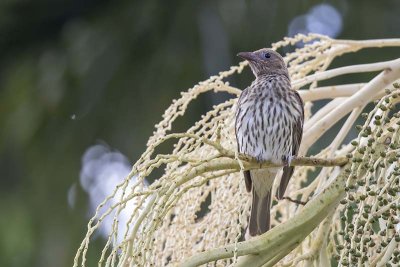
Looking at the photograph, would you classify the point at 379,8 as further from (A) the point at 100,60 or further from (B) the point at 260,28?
(A) the point at 100,60

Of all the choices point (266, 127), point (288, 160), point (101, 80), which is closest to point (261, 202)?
point (266, 127)

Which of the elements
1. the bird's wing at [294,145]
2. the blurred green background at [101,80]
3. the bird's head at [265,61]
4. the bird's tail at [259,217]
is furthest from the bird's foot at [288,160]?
the blurred green background at [101,80]

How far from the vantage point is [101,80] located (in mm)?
5602

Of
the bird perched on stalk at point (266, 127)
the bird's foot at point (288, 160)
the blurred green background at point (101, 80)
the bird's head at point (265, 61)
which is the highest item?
the blurred green background at point (101, 80)

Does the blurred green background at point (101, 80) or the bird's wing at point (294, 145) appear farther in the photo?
the blurred green background at point (101, 80)

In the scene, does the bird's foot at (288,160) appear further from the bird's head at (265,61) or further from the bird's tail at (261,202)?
the bird's head at (265,61)

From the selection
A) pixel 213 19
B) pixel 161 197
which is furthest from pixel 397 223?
pixel 213 19

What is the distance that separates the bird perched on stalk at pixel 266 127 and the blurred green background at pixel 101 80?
2149 mm

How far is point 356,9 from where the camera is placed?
585 centimetres

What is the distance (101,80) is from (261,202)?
113 inches

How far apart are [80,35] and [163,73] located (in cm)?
52

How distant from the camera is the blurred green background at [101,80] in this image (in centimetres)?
550

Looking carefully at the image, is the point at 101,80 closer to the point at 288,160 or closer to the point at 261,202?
the point at 261,202

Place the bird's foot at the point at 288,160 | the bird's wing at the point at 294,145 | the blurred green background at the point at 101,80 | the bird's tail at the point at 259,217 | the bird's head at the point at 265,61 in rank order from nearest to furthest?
the bird's foot at the point at 288,160 → the bird's wing at the point at 294,145 → the bird's tail at the point at 259,217 → the bird's head at the point at 265,61 → the blurred green background at the point at 101,80
